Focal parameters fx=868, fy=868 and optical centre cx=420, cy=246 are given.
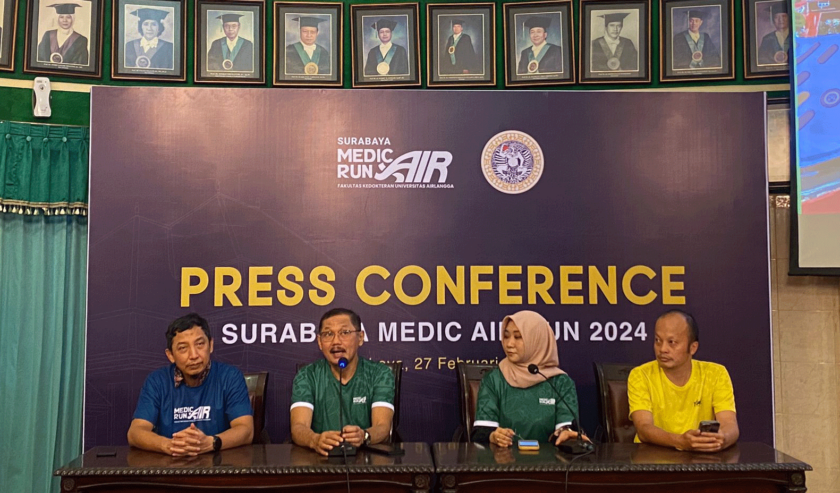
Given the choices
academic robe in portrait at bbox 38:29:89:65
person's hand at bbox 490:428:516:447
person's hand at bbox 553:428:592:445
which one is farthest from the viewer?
academic robe in portrait at bbox 38:29:89:65

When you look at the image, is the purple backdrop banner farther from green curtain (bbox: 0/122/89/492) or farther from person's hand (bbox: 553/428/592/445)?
person's hand (bbox: 553/428/592/445)

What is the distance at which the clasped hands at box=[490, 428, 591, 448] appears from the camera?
3.37 metres

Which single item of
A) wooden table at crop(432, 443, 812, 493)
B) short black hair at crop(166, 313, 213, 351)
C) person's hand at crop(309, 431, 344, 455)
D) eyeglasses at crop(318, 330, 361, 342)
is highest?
short black hair at crop(166, 313, 213, 351)

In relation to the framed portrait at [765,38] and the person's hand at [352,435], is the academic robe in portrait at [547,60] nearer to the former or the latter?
the framed portrait at [765,38]

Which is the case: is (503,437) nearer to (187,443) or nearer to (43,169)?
(187,443)

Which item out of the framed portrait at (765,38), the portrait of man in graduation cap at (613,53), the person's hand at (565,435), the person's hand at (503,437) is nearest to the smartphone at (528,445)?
the person's hand at (503,437)

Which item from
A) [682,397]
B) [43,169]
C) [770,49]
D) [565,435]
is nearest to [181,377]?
[565,435]

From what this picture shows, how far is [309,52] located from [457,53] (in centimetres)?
91

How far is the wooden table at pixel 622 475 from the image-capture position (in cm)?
297

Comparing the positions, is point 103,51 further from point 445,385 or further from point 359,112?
point 445,385

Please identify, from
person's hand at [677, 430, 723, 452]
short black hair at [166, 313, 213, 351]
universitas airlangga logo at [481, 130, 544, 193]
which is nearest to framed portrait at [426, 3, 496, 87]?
universitas airlangga logo at [481, 130, 544, 193]

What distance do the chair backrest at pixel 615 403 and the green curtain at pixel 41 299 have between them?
290 centimetres

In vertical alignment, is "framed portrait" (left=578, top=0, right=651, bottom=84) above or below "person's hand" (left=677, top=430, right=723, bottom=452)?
above

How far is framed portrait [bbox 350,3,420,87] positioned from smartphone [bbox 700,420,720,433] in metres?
2.88
